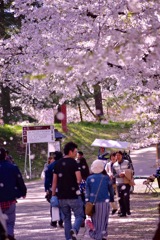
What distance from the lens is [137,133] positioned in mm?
27453

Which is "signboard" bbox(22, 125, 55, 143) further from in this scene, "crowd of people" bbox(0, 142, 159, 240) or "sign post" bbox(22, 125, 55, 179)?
"crowd of people" bbox(0, 142, 159, 240)

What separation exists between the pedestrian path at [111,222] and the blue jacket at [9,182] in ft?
8.69

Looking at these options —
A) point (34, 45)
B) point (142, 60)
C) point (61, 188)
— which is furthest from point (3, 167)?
point (34, 45)

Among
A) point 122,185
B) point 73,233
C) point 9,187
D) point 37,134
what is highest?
point 37,134

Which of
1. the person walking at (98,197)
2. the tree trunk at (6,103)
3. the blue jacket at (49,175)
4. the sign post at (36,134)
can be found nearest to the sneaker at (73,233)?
the person walking at (98,197)

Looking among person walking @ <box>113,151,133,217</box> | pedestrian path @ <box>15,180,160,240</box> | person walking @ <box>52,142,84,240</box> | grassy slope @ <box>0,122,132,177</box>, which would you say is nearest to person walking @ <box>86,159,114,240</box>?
person walking @ <box>52,142,84,240</box>

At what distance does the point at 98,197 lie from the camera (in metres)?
11.9

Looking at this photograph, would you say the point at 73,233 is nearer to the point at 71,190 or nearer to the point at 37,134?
the point at 71,190

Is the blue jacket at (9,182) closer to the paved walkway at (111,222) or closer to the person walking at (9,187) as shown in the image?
the person walking at (9,187)

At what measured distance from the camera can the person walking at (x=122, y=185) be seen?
17.7 meters

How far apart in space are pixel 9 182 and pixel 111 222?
5.75 m

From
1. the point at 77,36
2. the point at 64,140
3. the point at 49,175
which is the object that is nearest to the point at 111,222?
the point at 49,175

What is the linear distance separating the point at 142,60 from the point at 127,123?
46099mm

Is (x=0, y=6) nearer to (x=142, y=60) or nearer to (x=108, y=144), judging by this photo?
(x=108, y=144)
